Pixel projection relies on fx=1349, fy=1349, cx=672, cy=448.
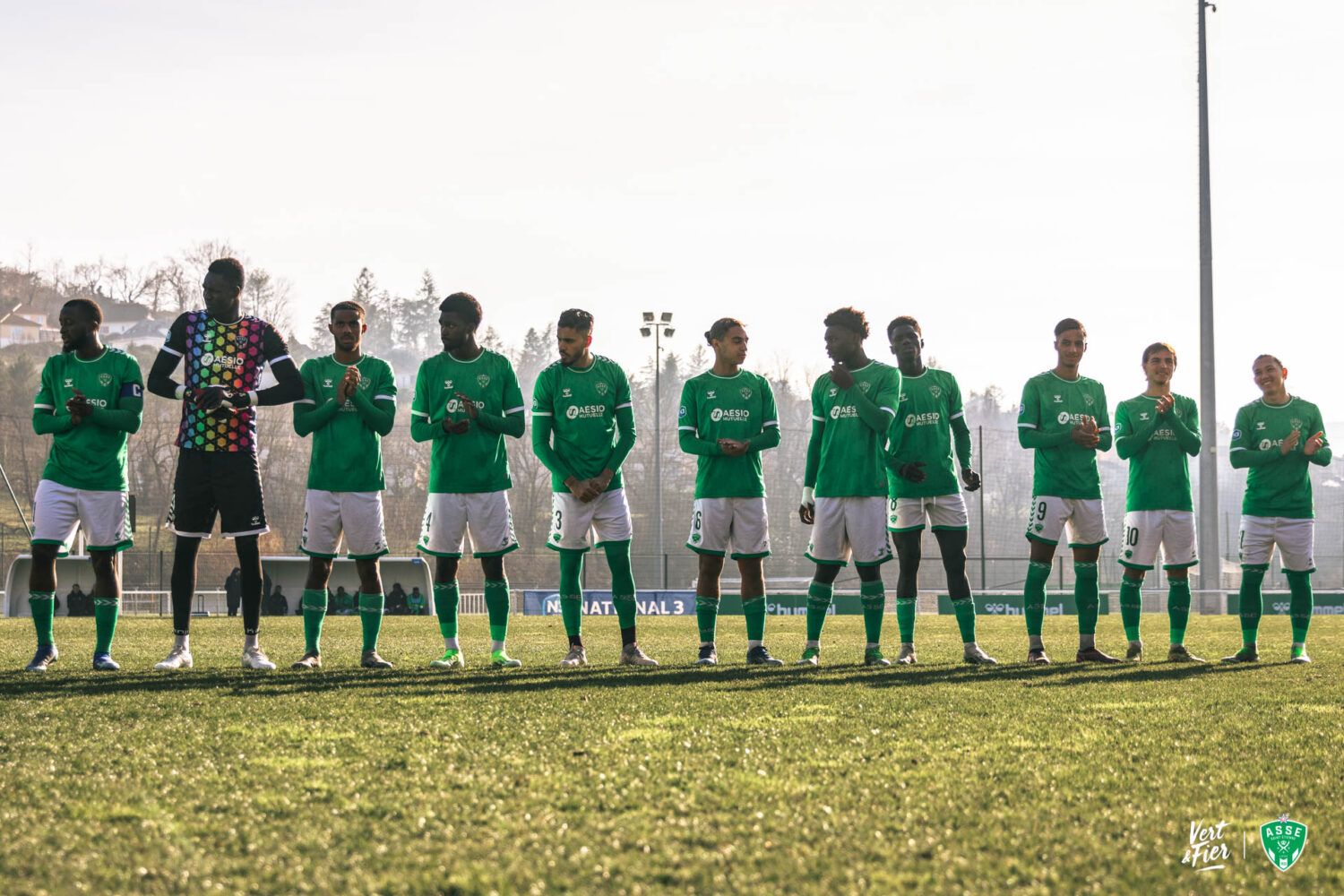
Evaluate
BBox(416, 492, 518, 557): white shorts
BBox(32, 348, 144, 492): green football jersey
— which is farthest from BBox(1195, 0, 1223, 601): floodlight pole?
BBox(32, 348, 144, 492): green football jersey

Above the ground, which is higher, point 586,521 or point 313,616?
point 586,521

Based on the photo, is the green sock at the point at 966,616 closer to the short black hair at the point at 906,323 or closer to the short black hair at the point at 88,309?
the short black hair at the point at 906,323

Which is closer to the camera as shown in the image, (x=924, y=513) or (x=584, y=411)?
(x=584, y=411)

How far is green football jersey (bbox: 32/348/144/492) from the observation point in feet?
26.0

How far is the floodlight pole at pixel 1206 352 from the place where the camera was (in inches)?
1153

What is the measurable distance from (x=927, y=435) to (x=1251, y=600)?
9.95 ft

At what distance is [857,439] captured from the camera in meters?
8.78

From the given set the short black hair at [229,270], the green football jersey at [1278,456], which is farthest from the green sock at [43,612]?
the green football jersey at [1278,456]

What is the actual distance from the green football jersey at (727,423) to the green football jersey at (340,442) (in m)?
1.98

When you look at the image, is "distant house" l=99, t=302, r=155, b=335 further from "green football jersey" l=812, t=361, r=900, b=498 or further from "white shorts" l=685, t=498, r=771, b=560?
"green football jersey" l=812, t=361, r=900, b=498

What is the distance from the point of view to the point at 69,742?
479 centimetres

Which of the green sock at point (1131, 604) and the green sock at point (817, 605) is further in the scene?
the green sock at point (1131, 604)

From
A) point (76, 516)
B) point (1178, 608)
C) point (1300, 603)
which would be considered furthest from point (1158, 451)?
point (76, 516)

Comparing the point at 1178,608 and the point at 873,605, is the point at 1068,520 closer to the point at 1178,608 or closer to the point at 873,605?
the point at 1178,608
